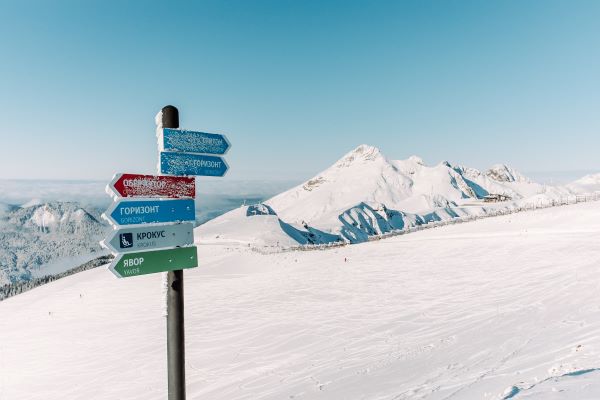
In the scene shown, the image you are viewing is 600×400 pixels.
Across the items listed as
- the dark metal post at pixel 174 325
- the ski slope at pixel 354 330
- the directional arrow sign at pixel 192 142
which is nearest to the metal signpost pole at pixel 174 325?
the dark metal post at pixel 174 325

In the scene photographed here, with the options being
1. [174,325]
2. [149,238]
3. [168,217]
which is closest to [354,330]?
[174,325]

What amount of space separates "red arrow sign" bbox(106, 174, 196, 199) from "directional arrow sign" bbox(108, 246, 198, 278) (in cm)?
66

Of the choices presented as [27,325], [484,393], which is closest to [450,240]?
[484,393]

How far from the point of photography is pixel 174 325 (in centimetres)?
467

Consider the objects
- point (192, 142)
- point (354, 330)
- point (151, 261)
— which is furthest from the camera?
point (354, 330)

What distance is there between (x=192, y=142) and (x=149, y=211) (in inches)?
38.8

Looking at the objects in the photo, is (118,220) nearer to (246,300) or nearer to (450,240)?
(246,300)

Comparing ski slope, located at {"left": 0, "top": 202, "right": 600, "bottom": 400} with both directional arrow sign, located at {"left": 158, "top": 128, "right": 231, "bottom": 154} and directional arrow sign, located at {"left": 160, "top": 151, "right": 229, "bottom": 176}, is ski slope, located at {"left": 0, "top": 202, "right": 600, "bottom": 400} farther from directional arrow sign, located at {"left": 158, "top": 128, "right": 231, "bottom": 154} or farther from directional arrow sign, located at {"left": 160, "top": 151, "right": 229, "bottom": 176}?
directional arrow sign, located at {"left": 158, "top": 128, "right": 231, "bottom": 154}

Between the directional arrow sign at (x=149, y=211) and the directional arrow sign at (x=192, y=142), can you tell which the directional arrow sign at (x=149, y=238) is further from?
the directional arrow sign at (x=192, y=142)

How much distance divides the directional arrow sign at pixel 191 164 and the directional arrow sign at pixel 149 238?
65cm

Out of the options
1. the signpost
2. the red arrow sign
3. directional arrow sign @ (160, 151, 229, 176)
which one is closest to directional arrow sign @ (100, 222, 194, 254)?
the signpost

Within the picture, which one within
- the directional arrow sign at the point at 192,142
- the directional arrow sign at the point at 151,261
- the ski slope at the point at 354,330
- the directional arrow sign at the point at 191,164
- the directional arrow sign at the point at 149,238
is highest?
the directional arrow sign at the point at 192,142

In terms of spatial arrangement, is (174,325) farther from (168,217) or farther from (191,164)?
(191,164)

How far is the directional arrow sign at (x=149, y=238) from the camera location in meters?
4.21
